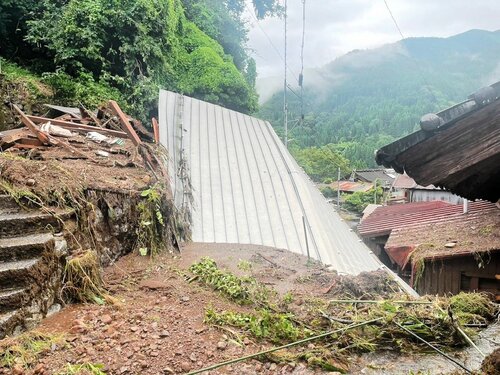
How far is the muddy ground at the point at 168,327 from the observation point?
2012 millimetres

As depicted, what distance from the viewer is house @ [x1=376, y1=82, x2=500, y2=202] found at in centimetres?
167

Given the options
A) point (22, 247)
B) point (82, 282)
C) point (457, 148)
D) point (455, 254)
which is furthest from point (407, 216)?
point (22, 247)

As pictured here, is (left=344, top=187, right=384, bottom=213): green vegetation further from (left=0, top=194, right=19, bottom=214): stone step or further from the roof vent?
the roof vent

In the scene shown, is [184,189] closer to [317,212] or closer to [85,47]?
[317,212]

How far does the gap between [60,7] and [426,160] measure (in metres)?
12.5

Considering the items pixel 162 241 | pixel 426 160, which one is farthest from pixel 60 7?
pixel 426 160

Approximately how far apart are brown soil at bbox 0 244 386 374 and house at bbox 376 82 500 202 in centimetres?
133

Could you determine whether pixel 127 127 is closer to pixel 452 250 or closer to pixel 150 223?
pixel 150 223

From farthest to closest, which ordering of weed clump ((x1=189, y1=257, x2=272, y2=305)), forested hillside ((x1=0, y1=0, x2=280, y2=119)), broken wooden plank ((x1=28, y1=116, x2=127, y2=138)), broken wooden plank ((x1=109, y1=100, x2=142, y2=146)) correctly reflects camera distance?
forested hillside ((x1=0, y1=0, x2=280, y2=119)), broken wooden plank ((x1=28, y1=116, x2=127, y2=138)), broken wooden plank ((x1=109, y1=100, x2=142, y2=146)), weed clump ((x1=189, y1=257, x2=272, y2=305))

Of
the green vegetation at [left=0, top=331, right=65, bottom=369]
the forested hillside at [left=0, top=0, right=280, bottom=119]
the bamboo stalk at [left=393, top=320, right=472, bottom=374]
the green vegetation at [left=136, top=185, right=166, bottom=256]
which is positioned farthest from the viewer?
the forested hillside at [left=0, top=0, right=280, bottom=119]

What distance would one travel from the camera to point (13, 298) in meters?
2.42

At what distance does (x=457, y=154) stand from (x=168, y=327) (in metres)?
2.15

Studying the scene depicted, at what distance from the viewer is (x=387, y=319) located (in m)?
2.26

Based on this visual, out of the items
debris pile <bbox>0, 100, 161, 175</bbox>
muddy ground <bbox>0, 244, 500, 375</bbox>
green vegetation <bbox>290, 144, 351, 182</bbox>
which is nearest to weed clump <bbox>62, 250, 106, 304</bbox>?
muddy ground <bbox>0, 244, 500, 375</bbox>
